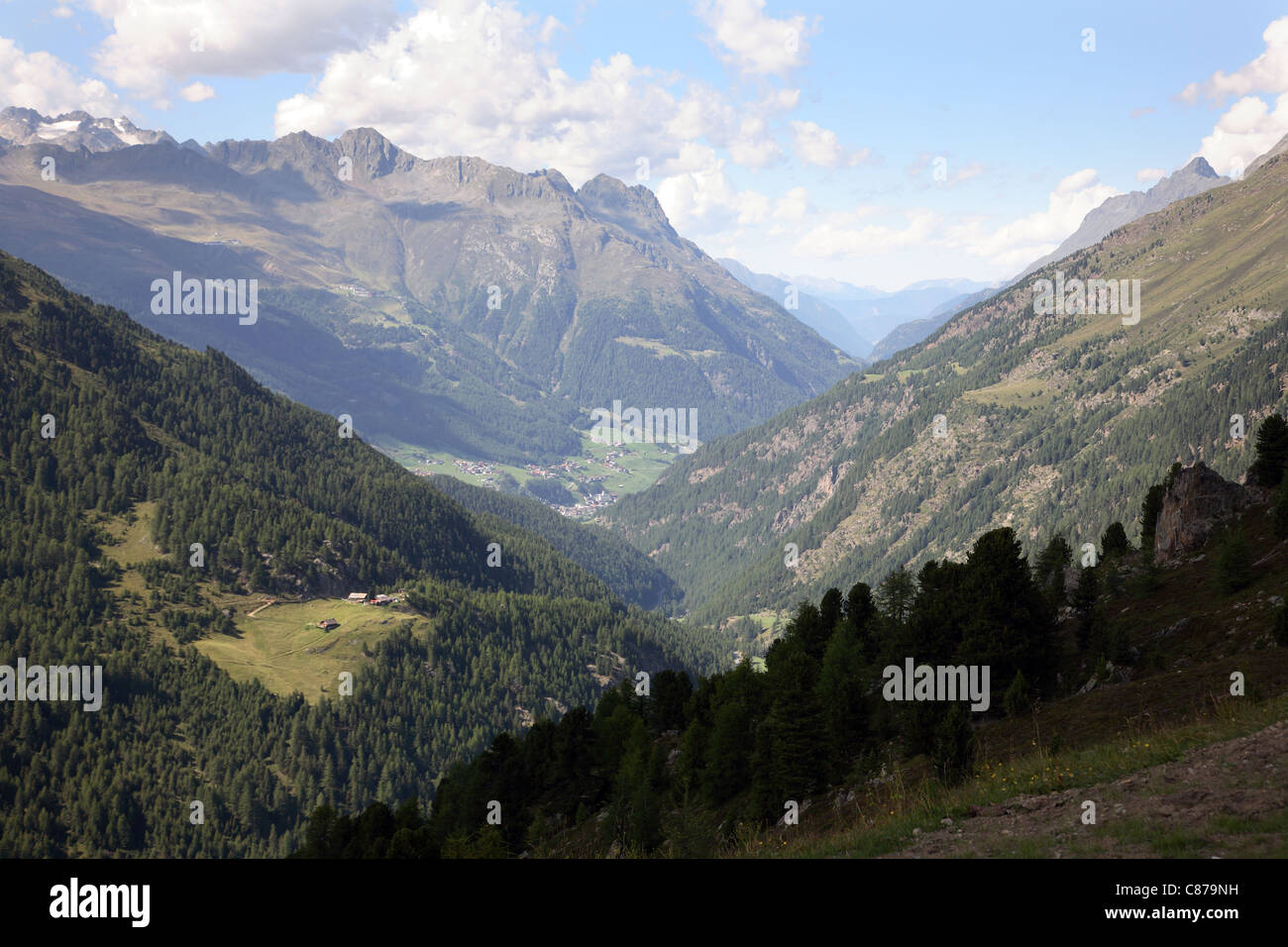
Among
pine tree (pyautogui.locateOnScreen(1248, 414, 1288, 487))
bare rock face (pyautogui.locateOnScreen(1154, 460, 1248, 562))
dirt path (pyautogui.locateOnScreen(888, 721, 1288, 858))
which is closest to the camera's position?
dirt path (pyautogui.locateOnScreen(888, 721, 1288, 858))

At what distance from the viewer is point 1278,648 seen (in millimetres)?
35562

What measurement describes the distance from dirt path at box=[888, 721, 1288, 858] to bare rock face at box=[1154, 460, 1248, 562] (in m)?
40.6

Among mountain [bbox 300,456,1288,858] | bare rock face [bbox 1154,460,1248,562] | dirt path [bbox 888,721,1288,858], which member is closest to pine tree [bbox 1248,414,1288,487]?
mountain [bbox 300,456,1288,858]

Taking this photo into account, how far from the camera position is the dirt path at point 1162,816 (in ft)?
59.3

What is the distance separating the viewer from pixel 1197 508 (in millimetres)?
59188

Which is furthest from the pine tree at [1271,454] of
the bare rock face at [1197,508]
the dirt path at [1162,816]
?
the dirt path at [1162,816]

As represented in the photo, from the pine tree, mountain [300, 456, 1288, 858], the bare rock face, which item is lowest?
mountain [300, 456, 1288, 858]

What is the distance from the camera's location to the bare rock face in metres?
58.3

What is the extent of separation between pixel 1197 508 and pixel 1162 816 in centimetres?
4916

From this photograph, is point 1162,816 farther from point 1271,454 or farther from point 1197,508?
point 1271,454

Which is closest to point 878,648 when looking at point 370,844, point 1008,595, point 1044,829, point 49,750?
point 1008,595

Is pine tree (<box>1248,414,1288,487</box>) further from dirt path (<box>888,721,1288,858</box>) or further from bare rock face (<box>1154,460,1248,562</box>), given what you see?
dirt path (<box>888,721,1288,858</box>)
